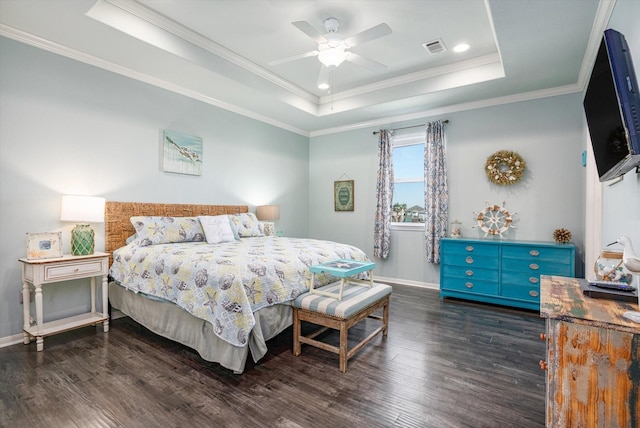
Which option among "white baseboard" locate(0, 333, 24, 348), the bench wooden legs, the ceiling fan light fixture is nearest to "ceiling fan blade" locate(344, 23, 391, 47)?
the ceiling fan light fixture

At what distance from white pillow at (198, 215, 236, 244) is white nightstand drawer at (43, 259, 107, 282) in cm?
105

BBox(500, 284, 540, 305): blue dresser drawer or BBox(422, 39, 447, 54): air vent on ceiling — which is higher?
BBox(422, 39, 447, 54): air vent on ceiling

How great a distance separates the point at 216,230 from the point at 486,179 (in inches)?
147

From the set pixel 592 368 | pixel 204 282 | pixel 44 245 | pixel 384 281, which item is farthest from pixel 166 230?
pixel 592 368

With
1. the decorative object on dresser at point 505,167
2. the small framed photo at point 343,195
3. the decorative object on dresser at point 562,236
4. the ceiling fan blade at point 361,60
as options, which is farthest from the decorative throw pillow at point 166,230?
the decorative object on dresser at point 562,236

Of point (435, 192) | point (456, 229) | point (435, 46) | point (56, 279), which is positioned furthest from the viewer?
point (435, 192)

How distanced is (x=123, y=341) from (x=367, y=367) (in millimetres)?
2197

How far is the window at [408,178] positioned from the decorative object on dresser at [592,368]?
3.85 m

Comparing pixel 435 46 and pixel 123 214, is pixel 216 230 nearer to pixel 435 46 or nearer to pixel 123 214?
pixel 123 214

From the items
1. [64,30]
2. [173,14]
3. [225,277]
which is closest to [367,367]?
[225,277]

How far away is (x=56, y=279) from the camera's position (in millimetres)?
2740

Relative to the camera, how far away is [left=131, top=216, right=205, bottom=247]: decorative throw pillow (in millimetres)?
3359

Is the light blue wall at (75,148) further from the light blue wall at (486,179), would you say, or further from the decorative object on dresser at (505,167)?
the decorative object on dresser at (505,167)

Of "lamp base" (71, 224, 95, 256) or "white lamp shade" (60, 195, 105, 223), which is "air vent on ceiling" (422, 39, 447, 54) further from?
"lamp base" (71, 224, 95, 256)
